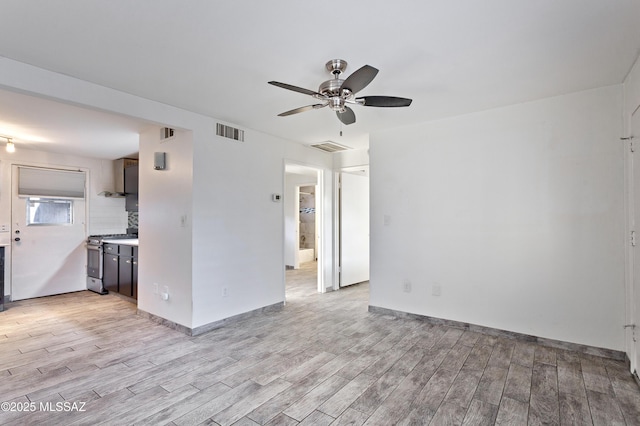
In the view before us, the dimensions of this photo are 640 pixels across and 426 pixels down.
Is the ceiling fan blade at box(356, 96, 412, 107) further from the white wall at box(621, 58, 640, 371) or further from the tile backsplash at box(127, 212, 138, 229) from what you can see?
the tile backsplash at box(127, 212, 138, 229)

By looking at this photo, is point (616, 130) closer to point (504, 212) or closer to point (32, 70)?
point (504, 212)

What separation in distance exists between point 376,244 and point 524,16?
2887 mm

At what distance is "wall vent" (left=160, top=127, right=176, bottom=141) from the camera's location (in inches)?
147

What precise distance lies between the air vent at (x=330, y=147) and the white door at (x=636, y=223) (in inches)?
129

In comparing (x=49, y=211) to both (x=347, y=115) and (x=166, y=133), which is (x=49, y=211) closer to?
(x=166, y=133)

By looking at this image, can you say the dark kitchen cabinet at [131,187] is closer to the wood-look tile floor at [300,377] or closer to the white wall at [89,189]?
the white wall at [89,189]

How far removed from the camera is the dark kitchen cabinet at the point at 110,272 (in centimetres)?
509

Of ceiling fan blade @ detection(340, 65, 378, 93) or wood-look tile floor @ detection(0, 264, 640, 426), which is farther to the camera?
wood-look tile floor @ detection(0, 264, 640, 426)

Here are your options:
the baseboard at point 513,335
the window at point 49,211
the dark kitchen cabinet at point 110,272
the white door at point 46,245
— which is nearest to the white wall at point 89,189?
the white door at point 46,245

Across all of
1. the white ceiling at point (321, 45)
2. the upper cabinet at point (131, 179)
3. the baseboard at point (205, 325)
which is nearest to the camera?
the white ceiling at point (321, 45)

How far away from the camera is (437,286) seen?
3.77m

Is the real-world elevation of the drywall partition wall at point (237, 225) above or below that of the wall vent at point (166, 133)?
below

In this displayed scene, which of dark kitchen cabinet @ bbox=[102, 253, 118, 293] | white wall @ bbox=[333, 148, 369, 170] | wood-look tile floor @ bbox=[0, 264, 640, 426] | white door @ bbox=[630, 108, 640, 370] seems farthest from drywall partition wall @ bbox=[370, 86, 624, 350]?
dark kitchen cabinet @ bbox=[102, 253, 118, 293]

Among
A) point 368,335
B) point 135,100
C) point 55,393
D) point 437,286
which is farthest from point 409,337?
point 135,100
